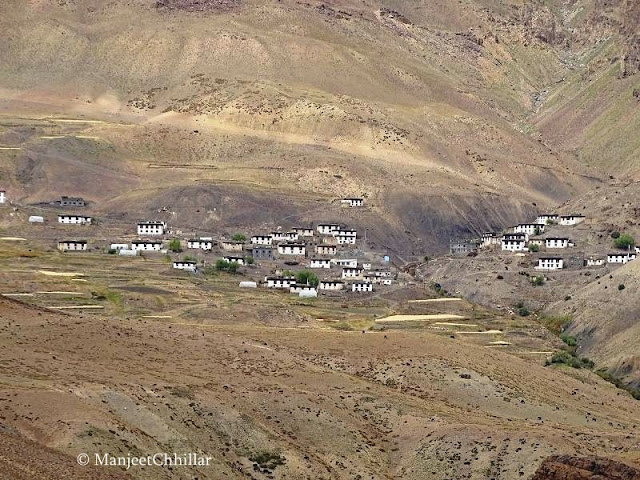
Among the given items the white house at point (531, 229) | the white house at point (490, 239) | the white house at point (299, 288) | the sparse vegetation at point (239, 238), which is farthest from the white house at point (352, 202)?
the white house at point (299, 288)

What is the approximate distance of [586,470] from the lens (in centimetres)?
5544

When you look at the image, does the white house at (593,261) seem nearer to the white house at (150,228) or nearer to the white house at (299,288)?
the white house at (299,288)

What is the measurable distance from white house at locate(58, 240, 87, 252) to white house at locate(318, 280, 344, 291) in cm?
2876

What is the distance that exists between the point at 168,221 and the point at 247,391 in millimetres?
113359

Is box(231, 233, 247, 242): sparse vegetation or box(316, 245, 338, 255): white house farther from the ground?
box(231, 233, 247, 242): sparse vegetation

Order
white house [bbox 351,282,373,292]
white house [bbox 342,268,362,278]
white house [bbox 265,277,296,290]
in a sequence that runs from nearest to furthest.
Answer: white house [bbox 265,277,296,290], white house [bbox 351,282,373,292], white house [bbox 342,268,362,278]

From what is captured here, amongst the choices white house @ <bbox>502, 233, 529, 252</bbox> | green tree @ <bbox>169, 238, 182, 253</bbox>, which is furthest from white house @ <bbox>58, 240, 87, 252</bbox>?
white house @ <bbox>502, 233, 529, 252</bbox>

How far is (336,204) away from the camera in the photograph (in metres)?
198

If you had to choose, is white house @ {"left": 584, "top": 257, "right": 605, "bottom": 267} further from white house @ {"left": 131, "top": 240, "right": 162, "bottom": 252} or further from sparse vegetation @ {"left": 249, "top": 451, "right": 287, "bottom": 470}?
sparse vegetation @ {"left": 249, "top": 451, "right": 287, "bottom": 470}

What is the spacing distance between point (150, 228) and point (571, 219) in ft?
171

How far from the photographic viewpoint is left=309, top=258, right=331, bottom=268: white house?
546 ft

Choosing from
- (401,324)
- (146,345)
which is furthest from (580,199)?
(146,345)

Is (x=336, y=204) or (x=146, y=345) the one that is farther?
(x=336, y=204)

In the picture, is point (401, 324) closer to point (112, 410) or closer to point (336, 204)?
point (112, 410)
